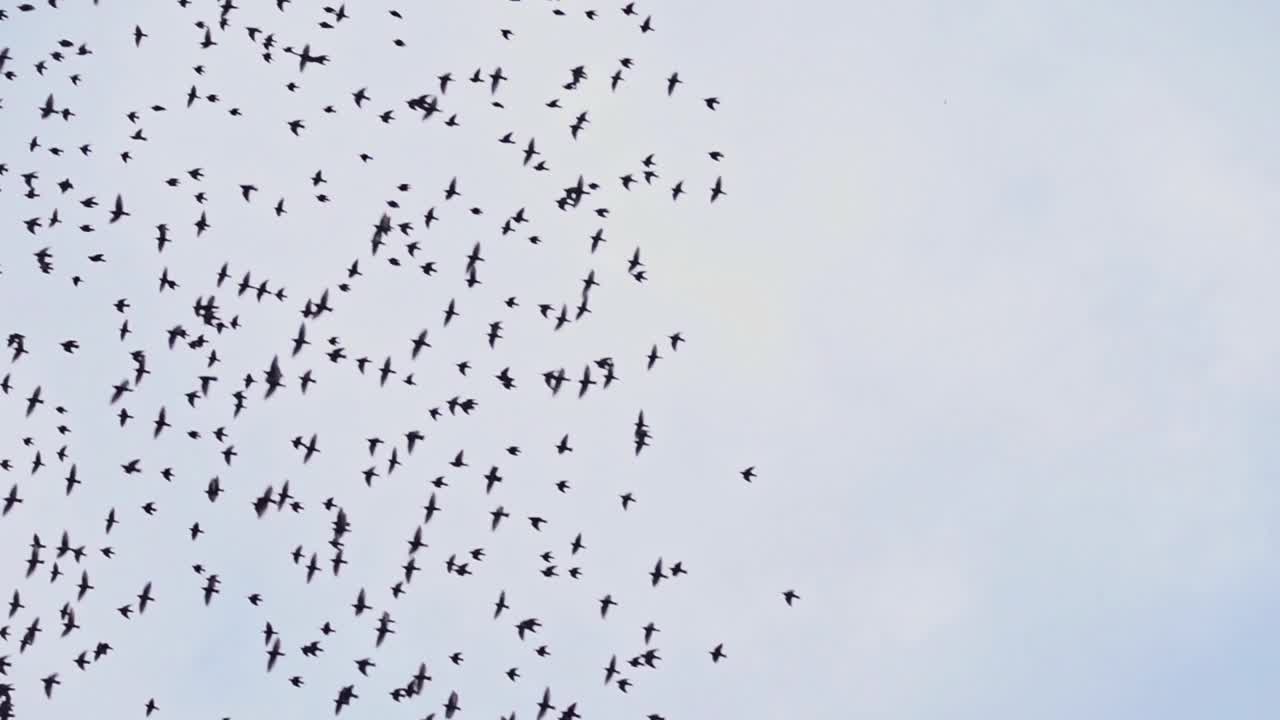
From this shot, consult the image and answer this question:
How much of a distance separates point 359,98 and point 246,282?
875 centimetres

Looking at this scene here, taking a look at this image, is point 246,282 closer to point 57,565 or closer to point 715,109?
point 57,565

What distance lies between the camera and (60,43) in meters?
101

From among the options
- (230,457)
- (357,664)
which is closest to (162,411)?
(230,457)

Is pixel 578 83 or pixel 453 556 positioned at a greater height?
pixel 578 83

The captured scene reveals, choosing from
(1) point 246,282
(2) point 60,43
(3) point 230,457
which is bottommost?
(3) point 230,457

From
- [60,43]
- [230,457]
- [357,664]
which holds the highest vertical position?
[60,43]

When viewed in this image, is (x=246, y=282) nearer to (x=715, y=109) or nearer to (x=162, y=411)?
(x=162, y=411)

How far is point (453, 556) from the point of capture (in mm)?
98125

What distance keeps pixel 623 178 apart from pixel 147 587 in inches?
994

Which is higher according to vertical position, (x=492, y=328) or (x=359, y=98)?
(x=359, y=98)

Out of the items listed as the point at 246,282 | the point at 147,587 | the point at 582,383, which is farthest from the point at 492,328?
A: the point at 147,587

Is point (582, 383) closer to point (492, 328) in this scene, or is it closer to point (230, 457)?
point (492, 328)

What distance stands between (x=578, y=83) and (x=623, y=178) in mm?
4279

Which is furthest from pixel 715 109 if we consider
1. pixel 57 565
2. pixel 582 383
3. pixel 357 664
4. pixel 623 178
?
pixel 57 565
